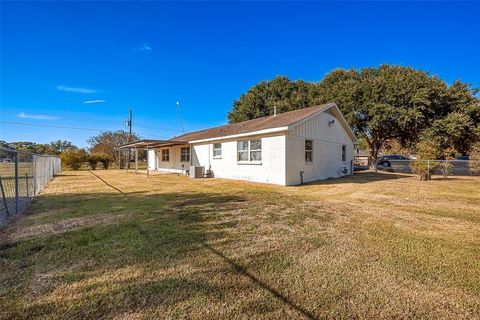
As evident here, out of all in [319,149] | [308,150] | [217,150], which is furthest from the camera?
[217,150]

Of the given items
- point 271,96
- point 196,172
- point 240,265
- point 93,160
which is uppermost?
point 271,96

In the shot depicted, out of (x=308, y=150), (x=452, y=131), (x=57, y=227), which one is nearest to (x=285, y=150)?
(x=308, y=150)

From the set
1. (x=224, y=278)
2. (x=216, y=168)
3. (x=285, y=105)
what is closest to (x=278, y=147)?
(x=216, y=168)

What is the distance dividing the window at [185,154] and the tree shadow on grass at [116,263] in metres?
13.1

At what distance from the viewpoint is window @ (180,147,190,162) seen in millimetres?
18652

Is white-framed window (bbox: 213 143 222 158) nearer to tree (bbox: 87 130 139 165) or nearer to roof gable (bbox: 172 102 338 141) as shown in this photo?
roof gable (bbox: 172 102 338 141)

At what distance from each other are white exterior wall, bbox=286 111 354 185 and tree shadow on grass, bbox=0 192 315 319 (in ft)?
21.6

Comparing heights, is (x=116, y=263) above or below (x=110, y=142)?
below

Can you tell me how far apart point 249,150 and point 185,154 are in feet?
25.4

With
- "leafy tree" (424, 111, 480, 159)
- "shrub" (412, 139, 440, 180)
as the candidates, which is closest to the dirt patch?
"shrub" (412, 139, 440, 180)

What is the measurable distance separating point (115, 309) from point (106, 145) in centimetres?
3589

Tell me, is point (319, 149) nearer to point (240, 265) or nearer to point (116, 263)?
point (240, 265)

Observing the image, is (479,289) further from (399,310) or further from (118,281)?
(118,281)

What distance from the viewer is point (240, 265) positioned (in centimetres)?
298
